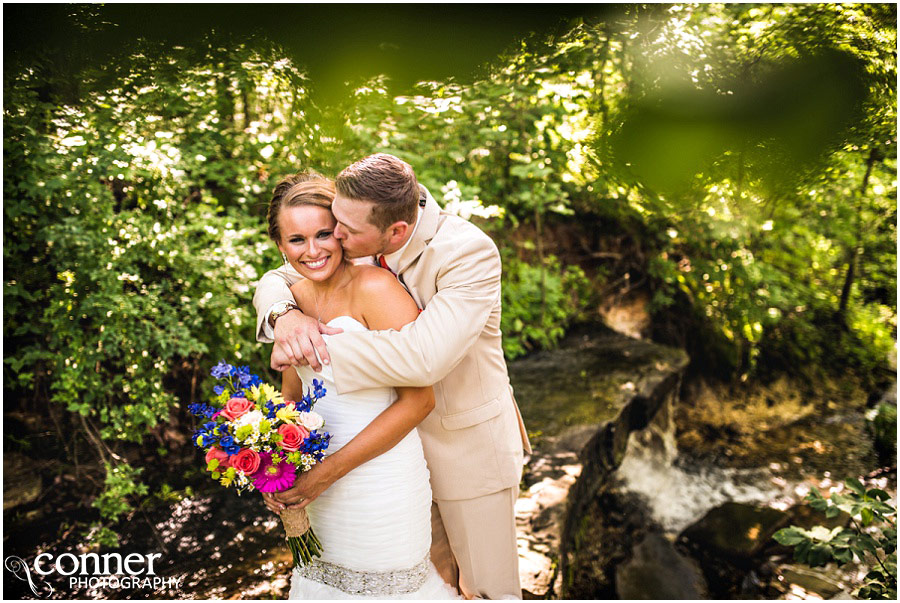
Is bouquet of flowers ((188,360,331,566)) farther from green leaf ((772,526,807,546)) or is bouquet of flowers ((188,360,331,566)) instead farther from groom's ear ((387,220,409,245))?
green leaf ((772,526,807,546))

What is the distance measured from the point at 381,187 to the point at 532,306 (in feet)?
12.4

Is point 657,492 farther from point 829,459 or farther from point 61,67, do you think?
point 61,67

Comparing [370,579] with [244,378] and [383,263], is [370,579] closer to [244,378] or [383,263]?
[244,378]

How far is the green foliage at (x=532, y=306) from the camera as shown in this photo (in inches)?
211

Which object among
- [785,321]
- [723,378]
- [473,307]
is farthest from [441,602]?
[785,321]

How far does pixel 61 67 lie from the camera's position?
1.84 meters

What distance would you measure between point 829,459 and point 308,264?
5193 millimetres

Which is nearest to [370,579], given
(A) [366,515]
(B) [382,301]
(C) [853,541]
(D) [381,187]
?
(A) [366,515]

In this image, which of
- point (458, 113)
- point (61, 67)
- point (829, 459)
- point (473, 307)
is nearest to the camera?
point (61, 67)

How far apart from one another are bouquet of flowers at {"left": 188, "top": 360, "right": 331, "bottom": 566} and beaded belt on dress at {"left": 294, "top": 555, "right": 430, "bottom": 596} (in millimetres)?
430

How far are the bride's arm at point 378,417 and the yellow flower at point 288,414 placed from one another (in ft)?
0.68

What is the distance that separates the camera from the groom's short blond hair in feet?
6.40

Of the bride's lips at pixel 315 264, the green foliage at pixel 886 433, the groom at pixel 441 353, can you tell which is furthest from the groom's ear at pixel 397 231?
the green foliage at pixel 886 433

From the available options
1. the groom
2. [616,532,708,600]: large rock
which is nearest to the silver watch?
the groom
